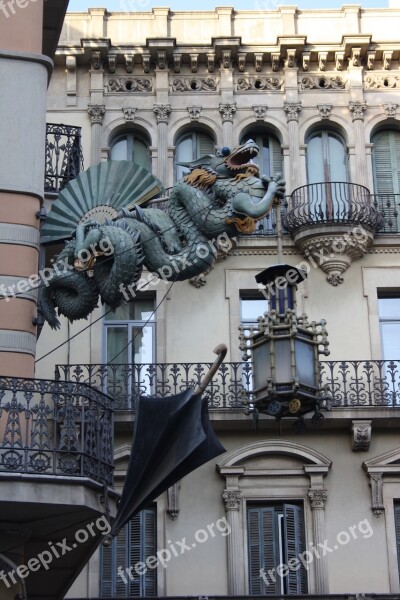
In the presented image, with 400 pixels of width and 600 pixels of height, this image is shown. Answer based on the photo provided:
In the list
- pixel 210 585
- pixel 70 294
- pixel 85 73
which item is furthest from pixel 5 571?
pixel 85 73

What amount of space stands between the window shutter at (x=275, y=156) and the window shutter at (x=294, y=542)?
668cm

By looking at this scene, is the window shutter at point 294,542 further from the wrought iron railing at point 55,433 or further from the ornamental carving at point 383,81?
the wrought iron railing at point 55,433

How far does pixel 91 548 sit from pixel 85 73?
15432 millimetres

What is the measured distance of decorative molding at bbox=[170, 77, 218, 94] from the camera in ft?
94.9

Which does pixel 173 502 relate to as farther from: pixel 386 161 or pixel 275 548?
pixel 386 161

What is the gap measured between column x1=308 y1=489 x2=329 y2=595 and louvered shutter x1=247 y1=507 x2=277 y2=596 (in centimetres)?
71

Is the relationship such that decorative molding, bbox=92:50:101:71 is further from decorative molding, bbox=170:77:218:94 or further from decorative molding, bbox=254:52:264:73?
decorative molding, bbox=254:52:264:73

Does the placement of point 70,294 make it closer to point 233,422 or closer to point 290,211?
point 233,422

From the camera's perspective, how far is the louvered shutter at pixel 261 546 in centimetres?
2538

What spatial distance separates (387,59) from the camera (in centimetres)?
2895

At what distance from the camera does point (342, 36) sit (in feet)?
94.0

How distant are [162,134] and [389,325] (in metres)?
5.69

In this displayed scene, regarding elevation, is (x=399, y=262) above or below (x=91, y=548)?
Answer: above

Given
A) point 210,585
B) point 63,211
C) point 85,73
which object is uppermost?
point 85,73
